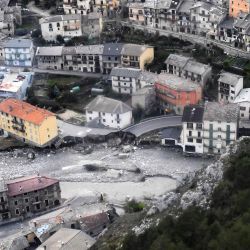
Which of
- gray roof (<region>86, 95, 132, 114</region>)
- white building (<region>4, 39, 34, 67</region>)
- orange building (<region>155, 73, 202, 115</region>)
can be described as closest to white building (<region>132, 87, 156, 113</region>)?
orange building (<region>155, 73, 202, 115</region>)

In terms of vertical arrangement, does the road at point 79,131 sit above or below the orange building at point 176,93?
below

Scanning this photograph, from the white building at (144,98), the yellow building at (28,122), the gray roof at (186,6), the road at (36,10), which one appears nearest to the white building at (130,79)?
the white building at (144,98)

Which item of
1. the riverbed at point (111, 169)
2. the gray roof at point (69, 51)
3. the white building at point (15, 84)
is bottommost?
the riverbed at point (111, 169)

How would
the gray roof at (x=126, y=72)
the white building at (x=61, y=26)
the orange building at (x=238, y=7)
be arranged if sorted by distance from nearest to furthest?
the gray roof at (x=126, y=72) → the orange building at (x=238, y=7) → the white building at (x=61, y=26)

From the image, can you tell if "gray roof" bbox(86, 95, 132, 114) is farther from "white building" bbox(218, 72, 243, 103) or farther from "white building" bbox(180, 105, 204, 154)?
"white building" bbox(218, 72, 243, 103)

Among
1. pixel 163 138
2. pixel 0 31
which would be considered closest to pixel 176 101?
pixel 163 138

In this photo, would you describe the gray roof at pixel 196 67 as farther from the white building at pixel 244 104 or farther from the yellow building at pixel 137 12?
the yellow building at pixel 137 12

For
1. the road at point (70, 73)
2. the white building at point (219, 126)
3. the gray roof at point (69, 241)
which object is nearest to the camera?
the gray roof at point (69, 241)

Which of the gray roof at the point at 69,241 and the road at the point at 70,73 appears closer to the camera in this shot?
the gray roof at the point at 69,241

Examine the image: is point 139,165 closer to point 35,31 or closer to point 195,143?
point 195,143
